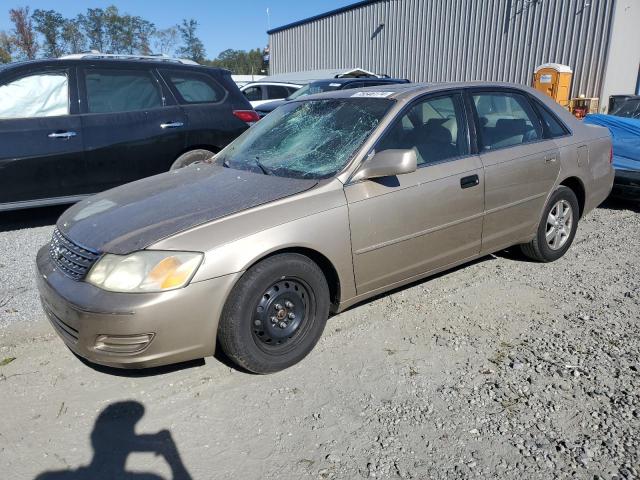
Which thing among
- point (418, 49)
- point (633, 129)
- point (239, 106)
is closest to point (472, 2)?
point (418, 49)

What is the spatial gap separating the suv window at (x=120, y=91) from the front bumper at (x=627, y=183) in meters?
5.65

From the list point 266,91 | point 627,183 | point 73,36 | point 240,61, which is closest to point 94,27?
point 73,36

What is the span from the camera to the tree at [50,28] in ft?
136

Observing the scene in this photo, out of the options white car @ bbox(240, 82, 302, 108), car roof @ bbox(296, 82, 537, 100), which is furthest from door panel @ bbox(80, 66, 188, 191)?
white car @ bbox(240, 82, 302, 108)

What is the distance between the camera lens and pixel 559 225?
15.1ft

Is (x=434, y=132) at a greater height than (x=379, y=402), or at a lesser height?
greater

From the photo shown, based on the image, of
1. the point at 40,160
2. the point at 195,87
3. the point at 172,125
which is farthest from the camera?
the point at 195,87

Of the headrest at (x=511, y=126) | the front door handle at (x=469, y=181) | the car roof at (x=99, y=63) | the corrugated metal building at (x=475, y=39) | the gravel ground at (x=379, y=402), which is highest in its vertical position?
the corrugated metal building at (x=475, y=39)

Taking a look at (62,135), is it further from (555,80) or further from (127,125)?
(555,80)

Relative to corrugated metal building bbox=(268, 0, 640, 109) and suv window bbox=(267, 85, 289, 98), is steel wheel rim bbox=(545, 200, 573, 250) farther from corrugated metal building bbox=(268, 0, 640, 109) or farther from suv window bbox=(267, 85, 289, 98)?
corrugated metal building bbox=(268, 0, 640, 109)

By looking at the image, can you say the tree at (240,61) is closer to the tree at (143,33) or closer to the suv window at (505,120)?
the tree at (143,33)

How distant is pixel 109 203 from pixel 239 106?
143 inches

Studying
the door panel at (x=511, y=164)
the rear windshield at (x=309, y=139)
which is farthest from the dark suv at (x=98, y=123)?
the door panel at (x=511, y=164)

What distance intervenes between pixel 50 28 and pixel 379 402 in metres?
48.3
